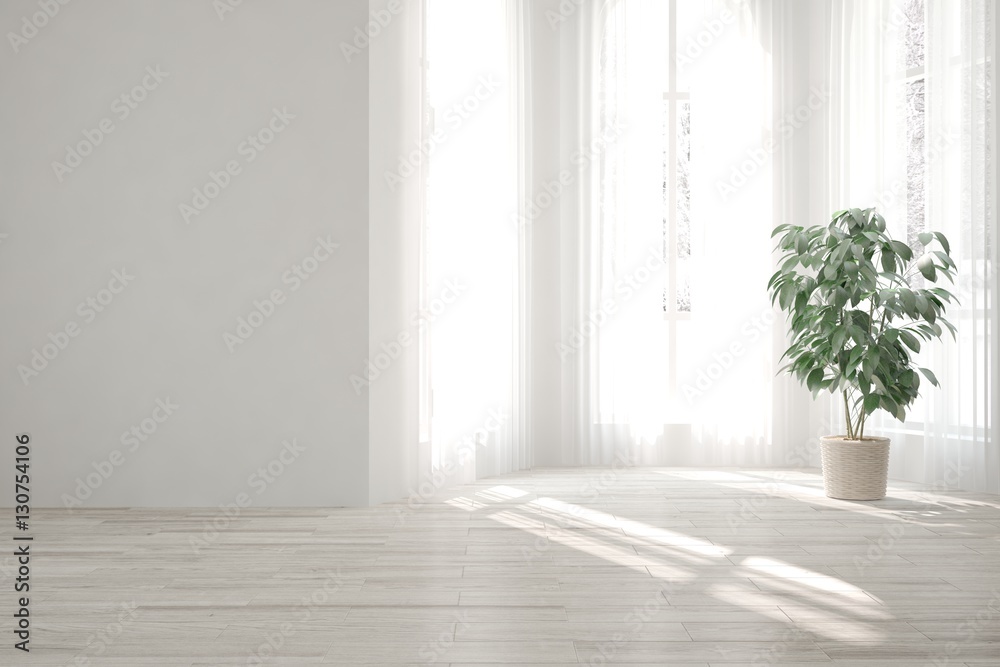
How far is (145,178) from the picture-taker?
395cm

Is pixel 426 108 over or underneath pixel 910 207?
over

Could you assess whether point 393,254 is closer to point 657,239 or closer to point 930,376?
point 657,239

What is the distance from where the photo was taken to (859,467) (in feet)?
13.6

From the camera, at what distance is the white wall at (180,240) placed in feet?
12.9

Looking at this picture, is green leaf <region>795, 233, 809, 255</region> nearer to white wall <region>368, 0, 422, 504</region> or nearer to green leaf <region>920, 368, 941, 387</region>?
green leaf <region>920, 368, 941, 387</region>

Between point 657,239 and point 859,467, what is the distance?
186 centimetres

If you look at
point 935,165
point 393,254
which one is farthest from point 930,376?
point 393,254

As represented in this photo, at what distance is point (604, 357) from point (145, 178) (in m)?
2.77

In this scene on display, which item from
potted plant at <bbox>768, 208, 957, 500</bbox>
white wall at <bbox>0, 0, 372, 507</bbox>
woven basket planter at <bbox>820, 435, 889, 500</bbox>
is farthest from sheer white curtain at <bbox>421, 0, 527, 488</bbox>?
woven basket planter at <bbox>820, 435, 889, 500</bbox>

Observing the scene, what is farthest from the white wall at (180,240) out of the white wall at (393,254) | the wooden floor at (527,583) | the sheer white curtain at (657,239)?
the sheer white curtain at (657,239)

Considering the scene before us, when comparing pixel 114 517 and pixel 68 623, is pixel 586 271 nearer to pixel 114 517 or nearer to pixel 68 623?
pixel 114 517

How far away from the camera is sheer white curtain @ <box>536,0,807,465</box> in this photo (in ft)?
17.1

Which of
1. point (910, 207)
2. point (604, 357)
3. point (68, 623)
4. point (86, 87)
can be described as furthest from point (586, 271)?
point (68, 623)

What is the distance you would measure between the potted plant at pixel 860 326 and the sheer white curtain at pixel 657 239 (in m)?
0.89
